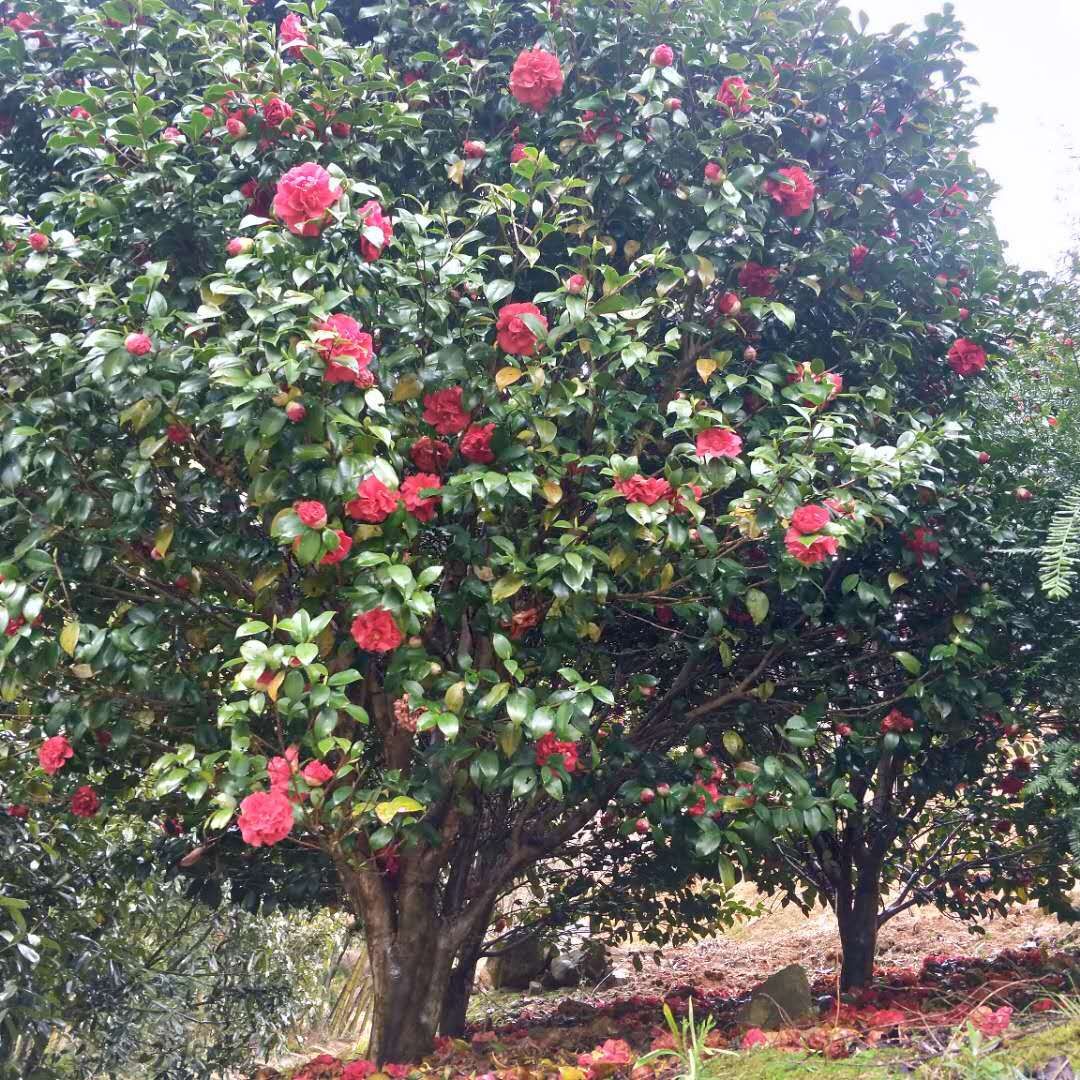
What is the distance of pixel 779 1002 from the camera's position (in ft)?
12.9

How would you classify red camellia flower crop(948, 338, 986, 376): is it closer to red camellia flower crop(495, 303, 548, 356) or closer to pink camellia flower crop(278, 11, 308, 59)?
red camellia flower crop(495, 303, 548, 356)

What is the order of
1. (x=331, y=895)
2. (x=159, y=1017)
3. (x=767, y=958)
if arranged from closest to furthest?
(x=331, y=895) → (x=159, y=1017) → (x=767, y=958)

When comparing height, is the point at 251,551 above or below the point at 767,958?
above

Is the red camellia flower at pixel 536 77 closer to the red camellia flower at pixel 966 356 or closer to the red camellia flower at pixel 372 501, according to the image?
the red camellia flower at pixel 372 501

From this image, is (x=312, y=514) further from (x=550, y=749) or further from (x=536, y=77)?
(x=536, y=77)

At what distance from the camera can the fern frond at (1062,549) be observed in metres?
2.38

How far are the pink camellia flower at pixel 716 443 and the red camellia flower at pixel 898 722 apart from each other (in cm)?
120

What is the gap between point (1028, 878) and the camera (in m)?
4.45

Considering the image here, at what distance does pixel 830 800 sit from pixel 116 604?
2.32 metres

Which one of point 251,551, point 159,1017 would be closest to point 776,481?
point 251,551

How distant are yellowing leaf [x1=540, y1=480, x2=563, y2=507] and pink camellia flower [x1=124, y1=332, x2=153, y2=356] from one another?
1080 millimetres

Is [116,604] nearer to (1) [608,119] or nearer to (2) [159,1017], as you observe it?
(1) [608,119]

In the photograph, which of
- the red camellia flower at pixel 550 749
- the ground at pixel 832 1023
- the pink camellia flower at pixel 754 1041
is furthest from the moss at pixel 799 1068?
the red camellia flower at pixel 550 749

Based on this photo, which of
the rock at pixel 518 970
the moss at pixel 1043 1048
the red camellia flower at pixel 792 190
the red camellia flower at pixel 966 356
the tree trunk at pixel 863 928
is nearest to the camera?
the moss at pixel 1043 1048
